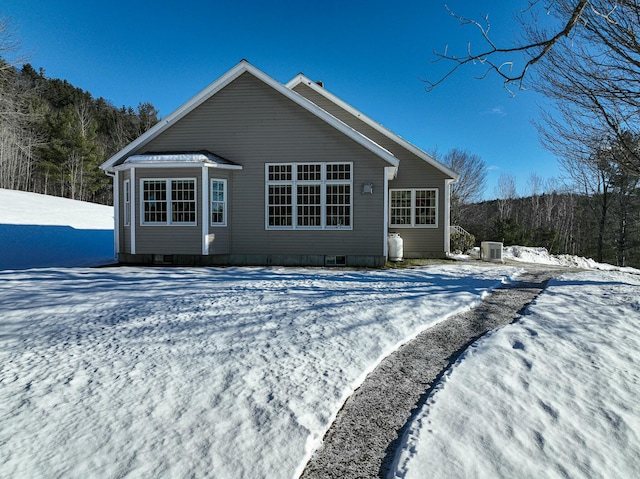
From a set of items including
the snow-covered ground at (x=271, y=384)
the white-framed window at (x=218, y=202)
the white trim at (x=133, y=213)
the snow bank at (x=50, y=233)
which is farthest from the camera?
the snow bank at (x=50, y=233)

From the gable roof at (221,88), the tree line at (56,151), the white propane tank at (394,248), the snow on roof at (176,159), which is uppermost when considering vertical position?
the tree line at (56,151)

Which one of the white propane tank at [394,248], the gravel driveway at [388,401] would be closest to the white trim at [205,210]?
the white propane tank at [394,248]

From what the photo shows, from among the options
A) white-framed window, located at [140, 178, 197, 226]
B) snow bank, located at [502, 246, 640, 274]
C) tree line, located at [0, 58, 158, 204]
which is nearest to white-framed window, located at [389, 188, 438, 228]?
snow bank, located at [502, 246, 640, 274]

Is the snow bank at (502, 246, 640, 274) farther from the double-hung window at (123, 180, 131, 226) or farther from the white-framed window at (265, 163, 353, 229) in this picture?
the double-hung window at (123, 180, 131, 226)

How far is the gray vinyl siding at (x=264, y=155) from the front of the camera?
1073 cm

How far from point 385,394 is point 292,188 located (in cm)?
856

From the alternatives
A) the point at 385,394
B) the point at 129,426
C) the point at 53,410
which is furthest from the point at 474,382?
the point at 53,410

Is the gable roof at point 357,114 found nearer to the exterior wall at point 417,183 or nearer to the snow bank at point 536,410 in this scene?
the exterior wall at point 417,183

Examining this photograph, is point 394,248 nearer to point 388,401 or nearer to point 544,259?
point 388,401

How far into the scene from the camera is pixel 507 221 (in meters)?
25.2

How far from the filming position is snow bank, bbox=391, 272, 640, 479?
222 cm

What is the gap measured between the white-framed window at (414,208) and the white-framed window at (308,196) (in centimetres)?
327

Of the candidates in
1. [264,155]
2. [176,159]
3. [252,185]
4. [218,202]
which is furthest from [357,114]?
[176,159]

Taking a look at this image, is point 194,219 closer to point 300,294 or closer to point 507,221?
point 300,294
